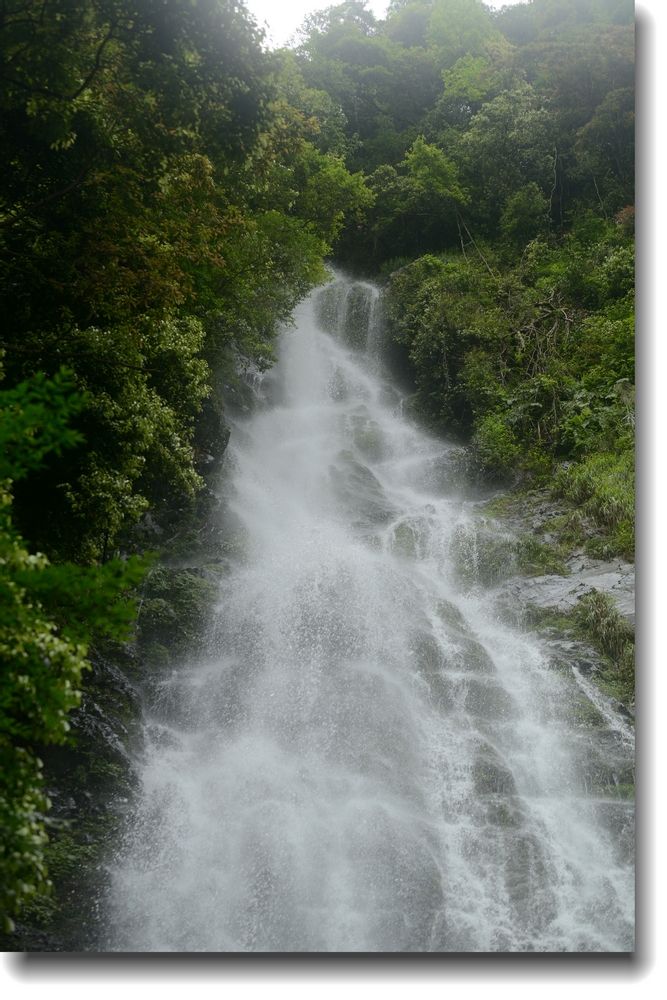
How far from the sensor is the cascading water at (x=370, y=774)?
17.1ft

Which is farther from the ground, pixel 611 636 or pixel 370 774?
pixel 611 636

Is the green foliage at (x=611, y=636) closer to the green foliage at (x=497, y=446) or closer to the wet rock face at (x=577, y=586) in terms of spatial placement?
the wet rock face at (x=577, y=586)

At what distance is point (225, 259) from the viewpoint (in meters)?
10.2

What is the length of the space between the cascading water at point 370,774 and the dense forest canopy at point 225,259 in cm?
148

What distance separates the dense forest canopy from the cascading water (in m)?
1.48

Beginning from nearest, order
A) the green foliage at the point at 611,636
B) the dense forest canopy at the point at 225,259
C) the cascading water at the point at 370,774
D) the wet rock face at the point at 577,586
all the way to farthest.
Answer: the dense forest canopy at the point at 225,259
the cascading water at the point at 370,774
the green foliage at the point at 611,636
the wet rock face at the point at 577,586

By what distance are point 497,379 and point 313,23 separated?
14219 mm

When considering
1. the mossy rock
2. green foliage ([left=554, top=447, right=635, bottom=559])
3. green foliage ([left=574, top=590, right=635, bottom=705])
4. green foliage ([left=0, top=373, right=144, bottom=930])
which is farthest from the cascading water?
green foliage ([left=0, top=373, right=144, bottom=930])

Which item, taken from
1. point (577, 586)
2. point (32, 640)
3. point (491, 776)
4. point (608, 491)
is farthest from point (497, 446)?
point (32, 640)

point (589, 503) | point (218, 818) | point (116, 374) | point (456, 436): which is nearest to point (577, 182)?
point (456, 436)

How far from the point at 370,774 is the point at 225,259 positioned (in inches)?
272

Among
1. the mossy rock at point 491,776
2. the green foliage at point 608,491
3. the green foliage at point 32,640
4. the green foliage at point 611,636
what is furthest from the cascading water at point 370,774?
the green foliage at point 32,640

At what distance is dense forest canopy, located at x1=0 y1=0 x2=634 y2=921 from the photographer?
3.63 meters

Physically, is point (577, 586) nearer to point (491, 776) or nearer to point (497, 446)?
point (491, 776)
